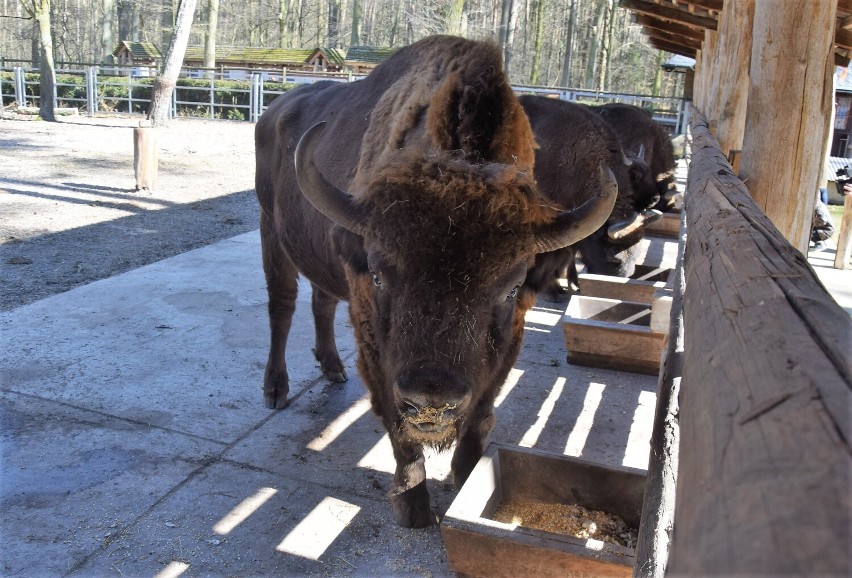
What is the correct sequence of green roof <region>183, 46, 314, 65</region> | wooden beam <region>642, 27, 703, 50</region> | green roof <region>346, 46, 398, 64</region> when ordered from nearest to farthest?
wooden beam <region>642, 27, 703, 50</region> → green roof <region>183, 46, 314, 65</region> → green roof <region>346, 46, 398, 64</region>

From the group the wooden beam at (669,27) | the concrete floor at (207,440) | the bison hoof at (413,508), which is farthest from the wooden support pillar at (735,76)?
the wooden beam at (669,27)

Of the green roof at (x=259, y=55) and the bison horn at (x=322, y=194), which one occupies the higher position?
the green roof at (x=259, y=55)

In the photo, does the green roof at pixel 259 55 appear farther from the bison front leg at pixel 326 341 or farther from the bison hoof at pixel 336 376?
the bison hoof at pixel 336 376

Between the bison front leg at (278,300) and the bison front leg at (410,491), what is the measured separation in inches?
64.5

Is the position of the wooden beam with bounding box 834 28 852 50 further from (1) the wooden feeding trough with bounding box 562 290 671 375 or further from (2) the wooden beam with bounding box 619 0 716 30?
(1) the wooden feeding trough with bounding box 562 290 671 375

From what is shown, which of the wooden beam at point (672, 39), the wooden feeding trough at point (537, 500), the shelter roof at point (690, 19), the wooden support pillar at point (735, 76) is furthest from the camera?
the wooden beam at point (672, 39)

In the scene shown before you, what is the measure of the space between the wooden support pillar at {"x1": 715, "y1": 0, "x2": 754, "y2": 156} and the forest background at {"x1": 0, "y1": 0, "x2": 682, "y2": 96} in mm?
29280

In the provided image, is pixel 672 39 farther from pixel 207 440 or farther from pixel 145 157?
pixel 207 440

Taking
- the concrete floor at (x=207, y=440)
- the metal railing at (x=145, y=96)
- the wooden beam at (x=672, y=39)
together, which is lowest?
the concrete floor at (x=207, y=440)

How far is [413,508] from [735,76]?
15.6 ft

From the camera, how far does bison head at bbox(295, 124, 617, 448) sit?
2.57 m

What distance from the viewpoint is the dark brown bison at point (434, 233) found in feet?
8.66

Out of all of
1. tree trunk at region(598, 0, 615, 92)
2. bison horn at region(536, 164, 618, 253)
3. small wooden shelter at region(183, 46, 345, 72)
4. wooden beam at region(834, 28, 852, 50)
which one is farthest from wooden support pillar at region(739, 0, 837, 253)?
small wooden shelter at region(183, 46, 345, 72)

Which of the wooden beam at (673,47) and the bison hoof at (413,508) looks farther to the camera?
the wooden beam at (673,47)
